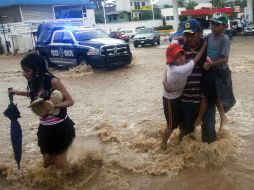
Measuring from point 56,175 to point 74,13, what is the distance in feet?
116

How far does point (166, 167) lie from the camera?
4.51 m

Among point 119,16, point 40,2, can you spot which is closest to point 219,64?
point 40,2

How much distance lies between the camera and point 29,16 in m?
33.6

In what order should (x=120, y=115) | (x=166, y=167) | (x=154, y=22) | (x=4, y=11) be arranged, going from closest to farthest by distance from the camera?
1. (x=166, y=167)
2. (x=120, y=115)
3. (x=4, y=11)
4. (x=154, y=22)

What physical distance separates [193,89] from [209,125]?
0.54m

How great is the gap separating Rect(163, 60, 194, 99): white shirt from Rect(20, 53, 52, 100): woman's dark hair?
4.66 feet

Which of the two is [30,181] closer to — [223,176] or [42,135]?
[42,135]

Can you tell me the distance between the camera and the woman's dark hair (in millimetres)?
3629

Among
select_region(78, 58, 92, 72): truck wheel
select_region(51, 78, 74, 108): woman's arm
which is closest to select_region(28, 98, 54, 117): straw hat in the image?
select_region(51, 78, 74, 108): woman's arm

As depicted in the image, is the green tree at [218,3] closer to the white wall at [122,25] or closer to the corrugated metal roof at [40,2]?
the white wall at [122,25]

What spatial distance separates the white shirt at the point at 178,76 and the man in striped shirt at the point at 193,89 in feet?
0.23

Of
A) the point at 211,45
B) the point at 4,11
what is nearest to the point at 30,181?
the point at 211,45

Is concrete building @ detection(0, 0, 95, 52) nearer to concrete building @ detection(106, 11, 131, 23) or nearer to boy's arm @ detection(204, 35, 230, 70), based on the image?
concrete building @ detection(106, 11, 131, 23)

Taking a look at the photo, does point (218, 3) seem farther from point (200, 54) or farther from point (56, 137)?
point (56, 137)
